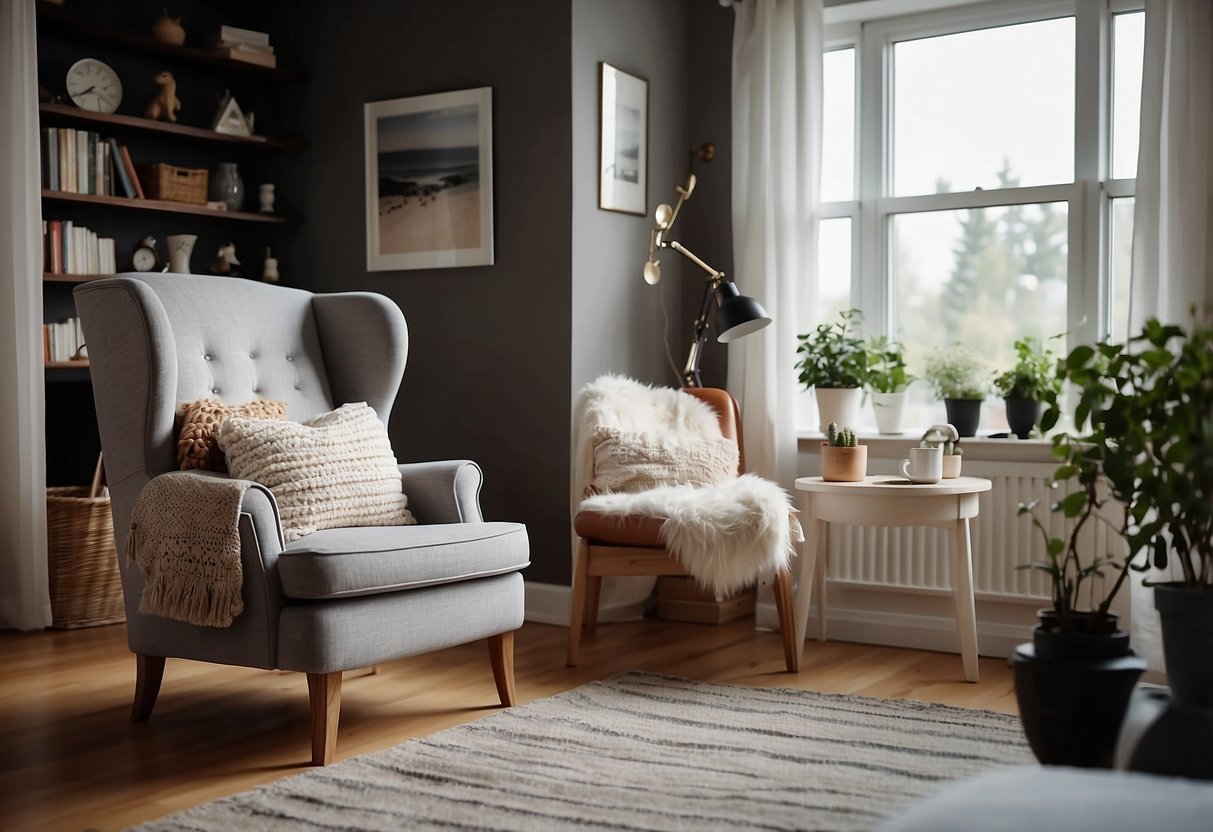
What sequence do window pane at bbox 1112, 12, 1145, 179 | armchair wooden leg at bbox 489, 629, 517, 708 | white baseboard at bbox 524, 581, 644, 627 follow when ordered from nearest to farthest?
armchair wooden leg at bbox 489, 629, 517, 708, window pane at bbox 1112, 12, 1145, 179, white baseboard at bbox 524, 581, 644, 627

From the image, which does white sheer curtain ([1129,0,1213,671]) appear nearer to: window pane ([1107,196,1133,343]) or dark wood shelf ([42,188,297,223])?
window pane ([1107,196,1133,343])

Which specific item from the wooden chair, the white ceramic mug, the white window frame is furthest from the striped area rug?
the white window frame

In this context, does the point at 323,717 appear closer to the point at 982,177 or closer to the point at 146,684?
A: the point at 146,684

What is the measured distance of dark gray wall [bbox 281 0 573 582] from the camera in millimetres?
3998

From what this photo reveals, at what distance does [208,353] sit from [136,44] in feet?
6.22

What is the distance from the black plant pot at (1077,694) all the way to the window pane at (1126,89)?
2253 mm

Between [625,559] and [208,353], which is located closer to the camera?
[208,353]

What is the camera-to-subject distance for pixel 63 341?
13.5 feet

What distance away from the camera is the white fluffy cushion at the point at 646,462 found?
3555 millimetres

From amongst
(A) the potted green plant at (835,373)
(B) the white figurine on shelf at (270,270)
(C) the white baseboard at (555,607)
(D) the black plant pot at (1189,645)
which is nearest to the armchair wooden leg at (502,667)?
(C) the white baseboard at (555,607)

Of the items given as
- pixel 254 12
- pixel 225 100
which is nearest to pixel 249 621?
pixel 225 100

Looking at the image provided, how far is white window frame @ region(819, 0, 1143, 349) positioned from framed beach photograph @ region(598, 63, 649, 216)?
0.67 meters

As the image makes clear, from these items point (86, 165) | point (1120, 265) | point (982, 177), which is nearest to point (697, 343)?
point (982, 177)

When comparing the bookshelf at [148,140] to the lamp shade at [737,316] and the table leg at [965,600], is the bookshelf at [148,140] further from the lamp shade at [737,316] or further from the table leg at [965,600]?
the table leg at [965,600]
